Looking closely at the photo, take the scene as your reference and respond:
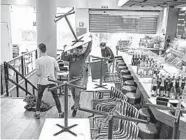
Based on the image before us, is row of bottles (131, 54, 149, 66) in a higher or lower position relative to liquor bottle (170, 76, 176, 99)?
higher

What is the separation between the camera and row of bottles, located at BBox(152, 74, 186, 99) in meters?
3.01

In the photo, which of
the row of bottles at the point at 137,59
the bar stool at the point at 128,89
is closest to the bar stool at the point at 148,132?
the bar stool at the point at 128,89

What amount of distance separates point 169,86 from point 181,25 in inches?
194

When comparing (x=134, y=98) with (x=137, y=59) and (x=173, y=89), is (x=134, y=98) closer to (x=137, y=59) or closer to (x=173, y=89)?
(x=173, y=89)

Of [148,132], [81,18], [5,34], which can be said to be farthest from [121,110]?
[5,34]

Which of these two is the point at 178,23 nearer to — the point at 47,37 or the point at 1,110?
the point at 47,37

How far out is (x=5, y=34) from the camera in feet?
30.3

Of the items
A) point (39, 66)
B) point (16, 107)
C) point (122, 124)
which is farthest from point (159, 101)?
point (16, 107)

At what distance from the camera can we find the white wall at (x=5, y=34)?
9.13 metres

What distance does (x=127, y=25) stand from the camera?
927 centimetres

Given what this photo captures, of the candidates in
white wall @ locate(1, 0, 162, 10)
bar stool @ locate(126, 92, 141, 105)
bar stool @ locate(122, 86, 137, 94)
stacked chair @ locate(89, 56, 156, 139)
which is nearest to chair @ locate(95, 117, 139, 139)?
stacked chair @ locate(89, 56, 156, 139)

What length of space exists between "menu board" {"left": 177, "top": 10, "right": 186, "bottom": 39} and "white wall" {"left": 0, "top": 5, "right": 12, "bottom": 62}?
6.87 m

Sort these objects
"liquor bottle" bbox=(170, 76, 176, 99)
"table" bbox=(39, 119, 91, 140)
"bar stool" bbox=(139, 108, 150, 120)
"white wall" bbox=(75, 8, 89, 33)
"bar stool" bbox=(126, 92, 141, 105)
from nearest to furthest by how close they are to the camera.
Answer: "table" bbox=(39, 119, 91, 140) → "liquor bottle" bbox=(170, 76, 176, 99) → "bar stool" bbox=(139, 108, 150, 120) → "bar stool" bbox=(126, 92, 141, 105) → "white wall" bbox=(75, 8, 89, 33)

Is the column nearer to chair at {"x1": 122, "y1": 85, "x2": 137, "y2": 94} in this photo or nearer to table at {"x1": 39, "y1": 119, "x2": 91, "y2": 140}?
chair at {"x1": 122, "y1": 85, "x2": 137, "y2": 94}
